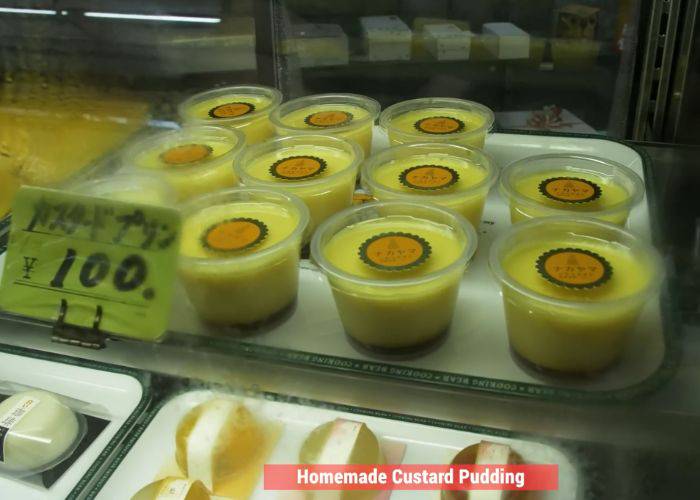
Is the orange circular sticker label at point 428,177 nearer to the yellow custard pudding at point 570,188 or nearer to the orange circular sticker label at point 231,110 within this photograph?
the yellow custard pudding at point 570,188

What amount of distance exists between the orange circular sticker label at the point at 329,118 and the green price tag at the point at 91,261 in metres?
0.75

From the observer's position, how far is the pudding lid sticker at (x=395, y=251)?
0.89 metres

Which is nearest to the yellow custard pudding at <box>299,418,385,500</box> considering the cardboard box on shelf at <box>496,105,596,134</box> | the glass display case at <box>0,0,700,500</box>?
the glass display case at <box>0,0,700,500</box>

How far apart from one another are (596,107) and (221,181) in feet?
3.86

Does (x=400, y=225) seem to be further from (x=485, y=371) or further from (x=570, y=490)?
(x=570, y=490)

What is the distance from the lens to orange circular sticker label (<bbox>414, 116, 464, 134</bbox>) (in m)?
1.44

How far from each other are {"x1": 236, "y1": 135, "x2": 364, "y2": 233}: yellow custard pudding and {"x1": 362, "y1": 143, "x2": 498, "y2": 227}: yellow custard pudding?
0.17 feet

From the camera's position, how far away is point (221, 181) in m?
1.34

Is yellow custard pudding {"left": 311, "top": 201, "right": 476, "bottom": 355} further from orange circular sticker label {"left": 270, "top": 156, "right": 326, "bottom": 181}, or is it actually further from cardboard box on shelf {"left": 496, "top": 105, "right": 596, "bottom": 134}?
cardboard box on shelf {"left": 496, "top": 105, "right": 596, "bottom": 134}

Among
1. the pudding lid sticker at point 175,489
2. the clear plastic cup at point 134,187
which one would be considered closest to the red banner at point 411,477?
the pudding lid sticker at point 175,489

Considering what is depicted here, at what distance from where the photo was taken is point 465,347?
0.92 meters

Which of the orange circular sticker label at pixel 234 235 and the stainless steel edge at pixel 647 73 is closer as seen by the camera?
the orange circular sticker label at pixel 234 235

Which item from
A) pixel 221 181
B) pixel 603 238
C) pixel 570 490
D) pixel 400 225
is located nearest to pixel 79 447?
pixel 221 181

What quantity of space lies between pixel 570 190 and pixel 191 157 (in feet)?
2.42
